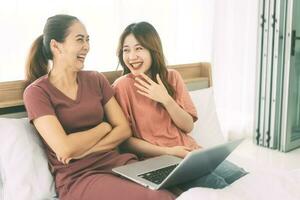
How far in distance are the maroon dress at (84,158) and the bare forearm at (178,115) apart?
0.88ft

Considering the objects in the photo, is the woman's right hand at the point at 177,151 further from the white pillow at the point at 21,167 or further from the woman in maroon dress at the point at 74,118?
the white pillow at the point at 21,167

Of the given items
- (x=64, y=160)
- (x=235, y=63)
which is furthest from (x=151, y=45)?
(x=235, y=63)

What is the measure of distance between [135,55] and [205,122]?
2.07ft

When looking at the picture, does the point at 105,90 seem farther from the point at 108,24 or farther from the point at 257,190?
the point at 108,24

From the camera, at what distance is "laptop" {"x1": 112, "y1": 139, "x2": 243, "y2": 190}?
52.1 inches

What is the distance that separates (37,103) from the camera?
146 cm

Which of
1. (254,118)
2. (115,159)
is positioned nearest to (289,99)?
(254,118)

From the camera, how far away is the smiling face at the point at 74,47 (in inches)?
62.7

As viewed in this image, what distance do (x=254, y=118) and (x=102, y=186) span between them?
2.35 m

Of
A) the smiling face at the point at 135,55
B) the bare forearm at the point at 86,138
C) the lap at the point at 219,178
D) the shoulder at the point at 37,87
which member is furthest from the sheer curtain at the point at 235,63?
the shoulder at the point at 37,87

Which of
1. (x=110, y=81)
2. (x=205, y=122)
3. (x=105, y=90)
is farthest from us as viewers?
(x=205, y=122)

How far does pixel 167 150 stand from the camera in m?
1.73

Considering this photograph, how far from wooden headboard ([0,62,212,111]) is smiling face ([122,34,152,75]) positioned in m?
0.18

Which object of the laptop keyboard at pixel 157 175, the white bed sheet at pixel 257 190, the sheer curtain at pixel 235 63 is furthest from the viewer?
the sheer curtain at pixel 235 63
